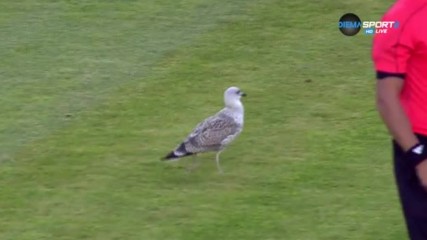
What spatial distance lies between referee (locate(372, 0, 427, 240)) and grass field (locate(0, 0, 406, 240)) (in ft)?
8.26

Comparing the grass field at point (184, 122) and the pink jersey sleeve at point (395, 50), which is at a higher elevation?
the pink jersey sleeve at point (395, 50)

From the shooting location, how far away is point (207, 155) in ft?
31.9

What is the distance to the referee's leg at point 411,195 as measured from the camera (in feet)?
18.7

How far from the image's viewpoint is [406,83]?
5602 millimetres

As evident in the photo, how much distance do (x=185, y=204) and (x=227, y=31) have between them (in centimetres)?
467

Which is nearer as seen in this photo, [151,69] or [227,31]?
[151,69]

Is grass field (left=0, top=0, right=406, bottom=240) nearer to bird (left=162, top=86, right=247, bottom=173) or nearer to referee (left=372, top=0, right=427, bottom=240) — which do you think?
bird (left=162, top=86, right=247, bottom=173)

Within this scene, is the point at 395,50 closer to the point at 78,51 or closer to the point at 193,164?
the point at 193,164

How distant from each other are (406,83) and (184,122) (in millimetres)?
5131

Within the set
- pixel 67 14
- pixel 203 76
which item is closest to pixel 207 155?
pixel 203 76

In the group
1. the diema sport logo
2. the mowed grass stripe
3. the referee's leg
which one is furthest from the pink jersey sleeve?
the diema sport logo

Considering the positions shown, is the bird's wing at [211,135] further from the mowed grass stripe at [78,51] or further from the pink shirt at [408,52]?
the pink shirt at [408,52]

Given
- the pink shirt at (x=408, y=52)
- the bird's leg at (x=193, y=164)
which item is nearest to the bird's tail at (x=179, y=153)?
the bird's leg at (x=193, y=164)

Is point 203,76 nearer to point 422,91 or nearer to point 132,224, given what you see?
point 132,224
